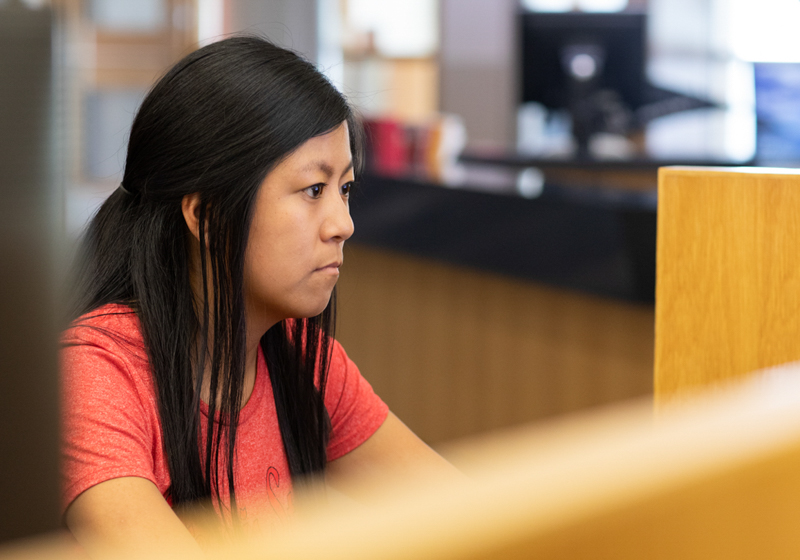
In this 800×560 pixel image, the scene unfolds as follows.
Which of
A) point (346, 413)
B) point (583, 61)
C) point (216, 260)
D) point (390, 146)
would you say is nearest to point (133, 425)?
point (216, 260)

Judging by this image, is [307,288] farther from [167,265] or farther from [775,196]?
[775,196]

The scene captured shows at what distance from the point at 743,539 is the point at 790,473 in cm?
3

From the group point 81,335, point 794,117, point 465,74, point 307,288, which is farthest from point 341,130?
point 465,74

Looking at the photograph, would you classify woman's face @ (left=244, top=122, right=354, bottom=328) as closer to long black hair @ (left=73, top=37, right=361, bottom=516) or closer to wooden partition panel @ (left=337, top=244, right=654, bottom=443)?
long black hair @ (left=73, top=37, right=361, bottom=516)

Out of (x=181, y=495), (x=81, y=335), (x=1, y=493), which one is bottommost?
(x=181, y=495)

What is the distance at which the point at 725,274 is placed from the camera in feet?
2.74

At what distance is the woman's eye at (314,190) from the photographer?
0.84 metres

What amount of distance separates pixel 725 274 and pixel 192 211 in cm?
51

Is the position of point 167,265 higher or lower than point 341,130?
lower

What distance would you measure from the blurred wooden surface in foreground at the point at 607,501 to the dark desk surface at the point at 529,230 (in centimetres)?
149

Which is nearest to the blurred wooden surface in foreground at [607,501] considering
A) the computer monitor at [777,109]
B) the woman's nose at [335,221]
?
the woman's nose at [335,221]

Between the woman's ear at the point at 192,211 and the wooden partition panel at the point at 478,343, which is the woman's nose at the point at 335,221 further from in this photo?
the wooden partition panel at the point at 478,343

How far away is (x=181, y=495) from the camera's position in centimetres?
80

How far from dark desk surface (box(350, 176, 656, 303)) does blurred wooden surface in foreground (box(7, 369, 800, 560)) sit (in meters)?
1.49
